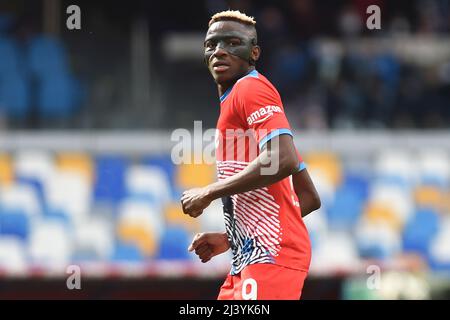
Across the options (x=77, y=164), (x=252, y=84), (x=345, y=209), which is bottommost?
(x=252, y=84)

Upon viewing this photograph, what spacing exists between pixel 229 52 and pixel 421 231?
755 cm

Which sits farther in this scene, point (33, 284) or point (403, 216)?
point (403, 216)

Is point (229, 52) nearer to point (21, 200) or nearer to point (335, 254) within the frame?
point (335, 254)

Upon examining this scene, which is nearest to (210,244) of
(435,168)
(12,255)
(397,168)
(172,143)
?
(12,255)

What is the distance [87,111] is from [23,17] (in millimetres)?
2224

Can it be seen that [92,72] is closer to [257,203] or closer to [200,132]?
[200,132]

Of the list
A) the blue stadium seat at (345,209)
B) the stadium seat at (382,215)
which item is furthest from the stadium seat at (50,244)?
the stadium seat at (382,215)

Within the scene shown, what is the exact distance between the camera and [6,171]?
13156 mm

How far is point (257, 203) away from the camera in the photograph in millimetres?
5840

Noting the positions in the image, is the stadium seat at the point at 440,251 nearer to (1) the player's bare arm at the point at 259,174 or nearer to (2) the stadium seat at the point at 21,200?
(2) the stadium seat at the point at 21,200

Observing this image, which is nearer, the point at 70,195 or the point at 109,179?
the point at 70,195

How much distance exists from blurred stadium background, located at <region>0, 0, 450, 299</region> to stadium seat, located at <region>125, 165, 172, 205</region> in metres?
0.02

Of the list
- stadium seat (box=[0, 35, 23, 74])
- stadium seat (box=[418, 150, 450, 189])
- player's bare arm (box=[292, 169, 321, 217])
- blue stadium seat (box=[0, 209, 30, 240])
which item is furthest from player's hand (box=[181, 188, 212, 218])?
stadium seat (box=[0, 35, 23, 74])

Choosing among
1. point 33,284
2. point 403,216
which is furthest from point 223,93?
point 403,216
